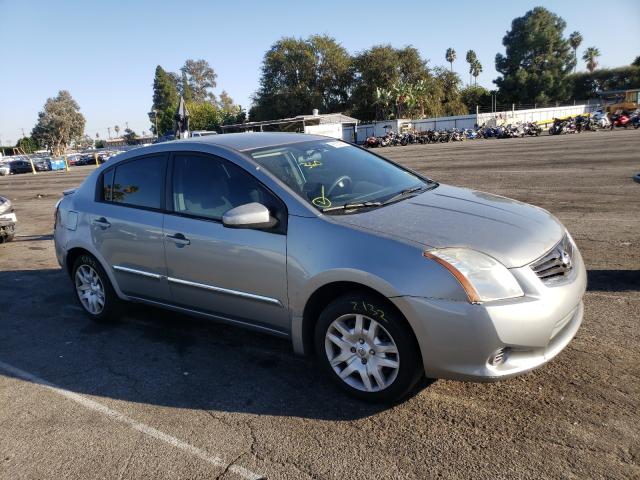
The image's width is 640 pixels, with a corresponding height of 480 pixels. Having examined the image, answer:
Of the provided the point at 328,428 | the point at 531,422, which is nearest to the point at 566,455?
the point at 531,422

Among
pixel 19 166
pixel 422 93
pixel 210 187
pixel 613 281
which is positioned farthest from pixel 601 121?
pixel 19 166

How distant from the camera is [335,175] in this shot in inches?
158

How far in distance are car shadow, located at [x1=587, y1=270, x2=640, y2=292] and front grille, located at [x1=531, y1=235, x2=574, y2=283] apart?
1.94m

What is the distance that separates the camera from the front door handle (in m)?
4.01

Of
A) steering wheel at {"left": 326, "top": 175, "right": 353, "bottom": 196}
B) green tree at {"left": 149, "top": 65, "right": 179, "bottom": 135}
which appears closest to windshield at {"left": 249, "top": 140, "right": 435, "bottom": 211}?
A: steering wheel at {"left": 326, "top": 175, "right": 353, "bottom": 196}

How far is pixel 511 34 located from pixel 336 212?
103576 millimetres

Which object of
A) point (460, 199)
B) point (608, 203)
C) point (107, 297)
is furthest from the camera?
point (608, 203)

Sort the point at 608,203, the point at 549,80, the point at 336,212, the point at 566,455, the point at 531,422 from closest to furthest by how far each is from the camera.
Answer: the point at 566,455 < the point at 531,422 < the point at 336,212 < the point at 608,203 < the point at 549,80

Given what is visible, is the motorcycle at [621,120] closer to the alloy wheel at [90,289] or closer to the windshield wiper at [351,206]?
the windshield wiper at [351,206]

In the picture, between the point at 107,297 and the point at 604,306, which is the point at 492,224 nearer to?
the point at 604,306

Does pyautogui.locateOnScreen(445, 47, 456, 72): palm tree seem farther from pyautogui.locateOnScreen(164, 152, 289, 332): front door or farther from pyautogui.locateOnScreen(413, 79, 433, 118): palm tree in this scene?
pyautogui.locateOnScreen(164, 152, 289, 332): front door

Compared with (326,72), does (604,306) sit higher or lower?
lower

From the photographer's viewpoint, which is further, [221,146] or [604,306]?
[604,306]

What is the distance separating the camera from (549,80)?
83.3 meters
